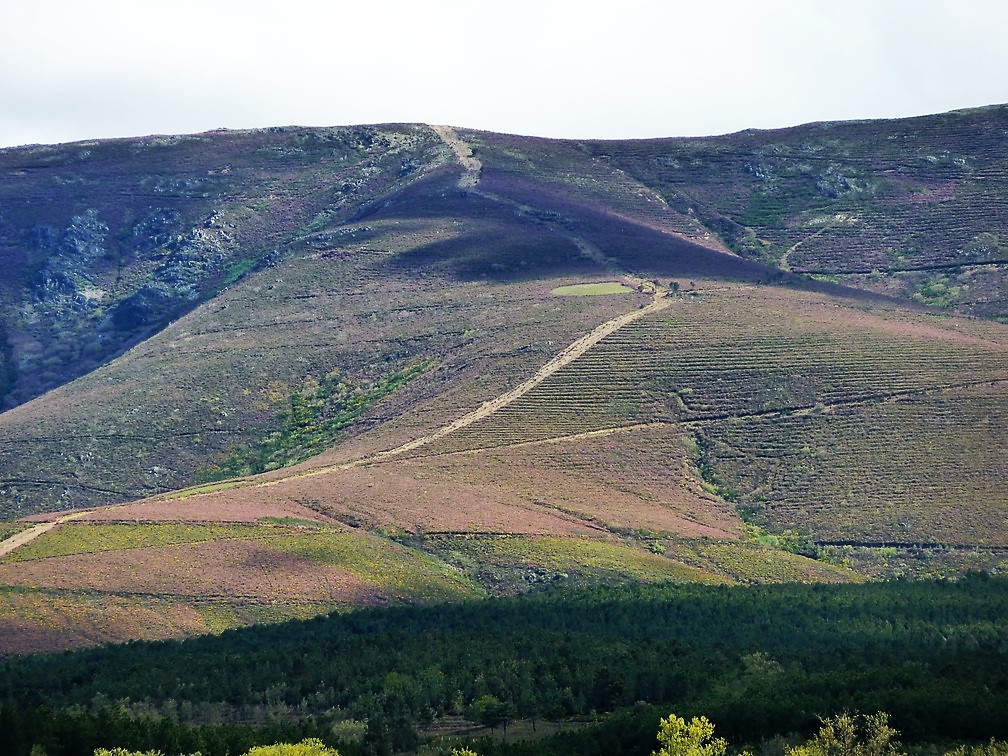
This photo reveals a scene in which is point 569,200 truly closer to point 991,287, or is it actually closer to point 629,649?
point 991,287

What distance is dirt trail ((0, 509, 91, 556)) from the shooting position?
302 ft

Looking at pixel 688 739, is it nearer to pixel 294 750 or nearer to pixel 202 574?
pixel 294 750

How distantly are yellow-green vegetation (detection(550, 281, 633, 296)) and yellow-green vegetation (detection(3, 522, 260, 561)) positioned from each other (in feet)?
185

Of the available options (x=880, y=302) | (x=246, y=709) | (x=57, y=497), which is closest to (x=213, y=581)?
(x=246, y=709)

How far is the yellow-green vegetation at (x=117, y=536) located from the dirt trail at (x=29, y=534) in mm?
611

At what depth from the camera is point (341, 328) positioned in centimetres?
14288

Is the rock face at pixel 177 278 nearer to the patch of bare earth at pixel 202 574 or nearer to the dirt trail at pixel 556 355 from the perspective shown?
the dirt trail at pixel 556 355

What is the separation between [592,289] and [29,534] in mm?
65303

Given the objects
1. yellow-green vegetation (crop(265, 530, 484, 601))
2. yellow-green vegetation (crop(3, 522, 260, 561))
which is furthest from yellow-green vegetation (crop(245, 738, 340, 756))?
yellow-green vegetation (crop(3, 522, 260, 561))

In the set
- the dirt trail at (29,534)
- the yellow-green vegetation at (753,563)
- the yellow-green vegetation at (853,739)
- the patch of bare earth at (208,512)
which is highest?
the yellow-green vegetation at (853,739)

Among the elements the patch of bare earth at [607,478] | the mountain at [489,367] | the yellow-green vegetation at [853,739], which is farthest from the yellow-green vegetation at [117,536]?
the yellow-green vegetation at [853,739]

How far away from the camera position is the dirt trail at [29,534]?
9196 centimetres

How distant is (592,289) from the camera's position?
473 ft

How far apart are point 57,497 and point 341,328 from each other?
3749 cm
